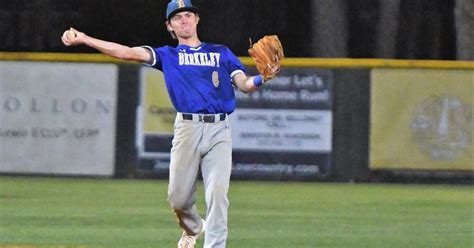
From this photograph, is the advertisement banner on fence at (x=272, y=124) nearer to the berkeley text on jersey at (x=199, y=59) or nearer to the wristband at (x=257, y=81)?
the berkeley text on jersey at (x=199, y=59)


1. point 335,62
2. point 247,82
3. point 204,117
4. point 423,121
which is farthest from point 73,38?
point 423,121

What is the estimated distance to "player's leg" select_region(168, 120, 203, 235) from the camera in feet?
32.4

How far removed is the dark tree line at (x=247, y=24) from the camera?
87.4 feet

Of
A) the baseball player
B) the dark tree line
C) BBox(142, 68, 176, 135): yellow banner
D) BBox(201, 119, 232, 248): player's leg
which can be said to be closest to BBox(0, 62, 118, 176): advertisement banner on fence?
BBox(142, 68, 176, 135): yellow banner

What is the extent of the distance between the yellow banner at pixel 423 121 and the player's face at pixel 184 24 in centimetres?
715

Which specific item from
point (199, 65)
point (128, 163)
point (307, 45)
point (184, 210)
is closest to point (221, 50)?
point (199, 65)

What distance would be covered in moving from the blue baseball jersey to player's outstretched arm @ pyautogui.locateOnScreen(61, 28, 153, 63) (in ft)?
0.30

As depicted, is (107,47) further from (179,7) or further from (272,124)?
(272,124)

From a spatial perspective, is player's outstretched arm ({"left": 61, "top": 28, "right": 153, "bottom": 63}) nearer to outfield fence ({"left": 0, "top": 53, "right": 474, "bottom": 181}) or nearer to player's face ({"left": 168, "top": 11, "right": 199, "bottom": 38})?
player's face ({"left": 168, "top": 11, "right": 199, "bottom": 38})

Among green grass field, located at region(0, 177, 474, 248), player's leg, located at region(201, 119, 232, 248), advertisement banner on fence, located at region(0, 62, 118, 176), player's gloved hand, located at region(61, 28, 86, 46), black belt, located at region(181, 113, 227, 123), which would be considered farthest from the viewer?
advertisement banner on fence, located at region(0, 62, 118, 176)

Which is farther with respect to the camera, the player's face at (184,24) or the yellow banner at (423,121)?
the yellow banner at (423,121)

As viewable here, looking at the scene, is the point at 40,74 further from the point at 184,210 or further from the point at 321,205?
the point at 184,210

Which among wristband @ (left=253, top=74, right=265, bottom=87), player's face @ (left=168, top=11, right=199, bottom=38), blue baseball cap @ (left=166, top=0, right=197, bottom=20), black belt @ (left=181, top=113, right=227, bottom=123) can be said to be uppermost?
blue baseball cap @ (left=166, top=0, right=197, bottom=20)

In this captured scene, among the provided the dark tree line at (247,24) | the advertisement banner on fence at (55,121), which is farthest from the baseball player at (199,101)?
the dark tree line at (247,24)
